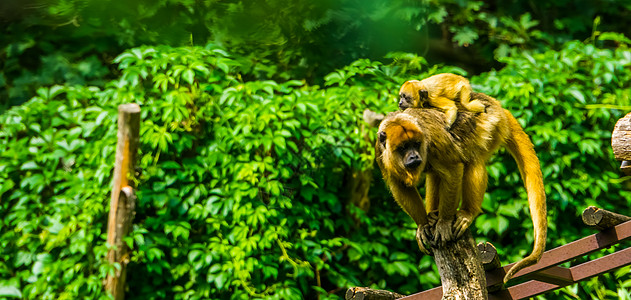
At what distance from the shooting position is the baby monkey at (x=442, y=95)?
3.39 meters

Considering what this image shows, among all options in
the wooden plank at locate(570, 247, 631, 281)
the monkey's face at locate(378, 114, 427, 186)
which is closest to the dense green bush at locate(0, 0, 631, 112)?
the monkey's face at locate(378, 114, 427, 186)

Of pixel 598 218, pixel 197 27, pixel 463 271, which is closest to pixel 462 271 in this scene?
pixel 463 271

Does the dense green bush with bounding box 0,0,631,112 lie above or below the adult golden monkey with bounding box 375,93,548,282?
above

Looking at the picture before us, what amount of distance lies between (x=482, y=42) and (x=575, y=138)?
264 cm

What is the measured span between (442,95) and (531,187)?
2.35ft

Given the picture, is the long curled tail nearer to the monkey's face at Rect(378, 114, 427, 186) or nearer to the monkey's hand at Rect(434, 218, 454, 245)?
the monkey's hand at Rect(434, 218, 454, 245)

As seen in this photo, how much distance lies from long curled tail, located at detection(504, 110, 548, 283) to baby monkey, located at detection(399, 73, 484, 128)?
35 centimetres

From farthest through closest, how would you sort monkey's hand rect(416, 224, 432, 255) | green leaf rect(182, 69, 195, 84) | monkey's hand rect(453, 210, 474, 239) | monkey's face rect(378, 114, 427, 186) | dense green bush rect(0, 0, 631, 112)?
green leaf rect(182, 69, 195, 84) < monkey's hand rect(416, 224, 432, 255) < monkey's hand rect(453, 210, 474, 239) < monkey's face rect(378, 114, 427, 186) < dense green bush rect(0, 0, 631, 112)

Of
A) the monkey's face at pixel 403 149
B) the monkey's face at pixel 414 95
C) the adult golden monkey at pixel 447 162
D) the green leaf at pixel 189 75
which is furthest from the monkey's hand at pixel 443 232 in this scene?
the green leaf at pixel 189 75

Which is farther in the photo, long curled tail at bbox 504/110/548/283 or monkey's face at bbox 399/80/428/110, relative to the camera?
monkey's face at bbox 399/80/428/110

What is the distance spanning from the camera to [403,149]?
3.07 meters

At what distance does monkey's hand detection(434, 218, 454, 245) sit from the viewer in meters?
3.22

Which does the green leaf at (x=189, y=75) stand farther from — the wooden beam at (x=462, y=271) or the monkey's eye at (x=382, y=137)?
the wooden beam at (x=462, y=271)

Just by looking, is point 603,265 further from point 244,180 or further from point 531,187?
point 244,180
